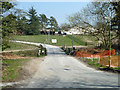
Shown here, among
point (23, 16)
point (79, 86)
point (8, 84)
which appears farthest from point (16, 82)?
point (23, 16)

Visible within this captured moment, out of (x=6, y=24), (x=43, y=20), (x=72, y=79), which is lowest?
(x=72, y=79)

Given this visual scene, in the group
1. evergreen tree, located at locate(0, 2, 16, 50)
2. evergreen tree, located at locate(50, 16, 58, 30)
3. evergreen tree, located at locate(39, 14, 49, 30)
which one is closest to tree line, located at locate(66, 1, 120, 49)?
evergreen tree, located at locate(0, 2, 16, 50)

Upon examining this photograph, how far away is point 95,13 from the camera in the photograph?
120 ft

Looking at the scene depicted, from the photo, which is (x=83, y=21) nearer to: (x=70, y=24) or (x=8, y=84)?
(x=70, y=24)

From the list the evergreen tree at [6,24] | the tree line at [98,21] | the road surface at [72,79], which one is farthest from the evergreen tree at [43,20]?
the road surface at [72,79]

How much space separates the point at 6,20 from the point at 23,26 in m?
2.10

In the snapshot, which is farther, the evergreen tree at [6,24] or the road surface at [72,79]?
the evergreen tree at [6,24]

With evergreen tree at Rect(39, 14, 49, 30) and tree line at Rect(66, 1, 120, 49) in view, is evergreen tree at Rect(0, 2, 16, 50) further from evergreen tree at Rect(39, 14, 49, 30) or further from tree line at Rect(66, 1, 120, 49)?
evergreen tree at Rect(39, 14, 49, 30)

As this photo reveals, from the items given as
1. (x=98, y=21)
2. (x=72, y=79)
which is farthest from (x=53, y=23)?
(x=72, y=79)

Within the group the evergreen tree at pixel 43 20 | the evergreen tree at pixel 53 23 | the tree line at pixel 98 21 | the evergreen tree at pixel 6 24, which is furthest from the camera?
the evergreen tree at pixel 53 23

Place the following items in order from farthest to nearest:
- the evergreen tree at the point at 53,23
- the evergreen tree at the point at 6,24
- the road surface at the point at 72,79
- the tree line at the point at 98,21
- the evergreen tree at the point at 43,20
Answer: the evergreen tree at the point at 53,23 < the evergreen tree at the point at 43,20 < the tree line at the point at 98,21 < the evergreen tree at the point at 6,24 < the road surface at the point at 72,79

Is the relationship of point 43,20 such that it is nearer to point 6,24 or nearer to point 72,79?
point 6,24

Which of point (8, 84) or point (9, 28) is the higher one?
point (9, 28)

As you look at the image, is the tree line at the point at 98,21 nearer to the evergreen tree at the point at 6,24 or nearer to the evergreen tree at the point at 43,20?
the evergreen tree at the point at 6,24
